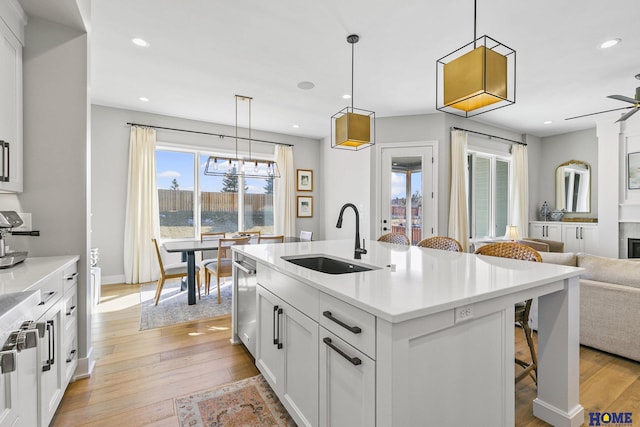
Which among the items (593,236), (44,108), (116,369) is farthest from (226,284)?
(593,236)

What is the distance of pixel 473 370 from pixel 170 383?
6.48 feet

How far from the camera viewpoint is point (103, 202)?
466 centimetres

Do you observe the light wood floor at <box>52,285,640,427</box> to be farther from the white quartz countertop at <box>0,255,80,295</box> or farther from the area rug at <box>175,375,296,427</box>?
the white quartz countertop at <box>0,255,80,295</box>

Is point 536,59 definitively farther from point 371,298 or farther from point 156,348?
point 156,348

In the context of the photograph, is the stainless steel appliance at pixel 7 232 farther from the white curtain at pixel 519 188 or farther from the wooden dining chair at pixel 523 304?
the white curtain at pixel 519 188

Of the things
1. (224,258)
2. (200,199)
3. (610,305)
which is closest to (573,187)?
(610,305)

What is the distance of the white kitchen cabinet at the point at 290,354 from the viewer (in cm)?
142

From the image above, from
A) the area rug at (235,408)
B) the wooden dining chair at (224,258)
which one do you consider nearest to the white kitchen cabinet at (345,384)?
the area rug at (235,408)

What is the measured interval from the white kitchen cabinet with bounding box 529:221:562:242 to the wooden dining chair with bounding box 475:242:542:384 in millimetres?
5169

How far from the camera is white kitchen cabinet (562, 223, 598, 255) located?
5543mm

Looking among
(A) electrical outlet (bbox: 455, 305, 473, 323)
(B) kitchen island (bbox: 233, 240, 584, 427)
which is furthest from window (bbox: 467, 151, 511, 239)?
(A) electrical outlet (bbox: 455, 305, 473, 323)

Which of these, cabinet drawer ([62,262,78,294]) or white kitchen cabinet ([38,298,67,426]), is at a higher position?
cabinet drawer ([62,262,78,294])

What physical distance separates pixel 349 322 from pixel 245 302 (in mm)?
1506

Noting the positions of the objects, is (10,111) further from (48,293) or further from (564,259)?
(564,259)
